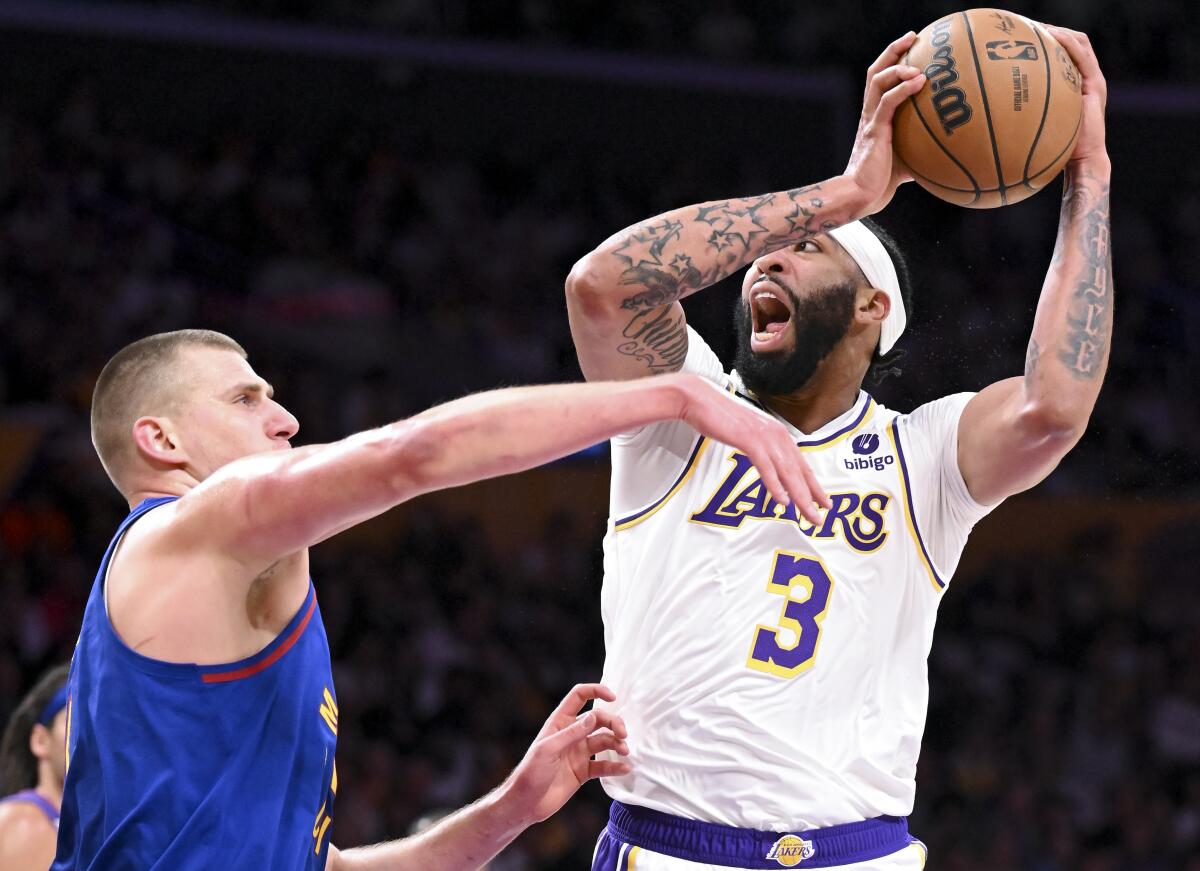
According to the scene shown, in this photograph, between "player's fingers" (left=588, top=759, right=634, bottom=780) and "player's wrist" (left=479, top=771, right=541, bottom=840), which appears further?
"player's wrist" (left=479, top=771, right=541, bottom=840)

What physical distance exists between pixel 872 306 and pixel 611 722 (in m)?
1.27

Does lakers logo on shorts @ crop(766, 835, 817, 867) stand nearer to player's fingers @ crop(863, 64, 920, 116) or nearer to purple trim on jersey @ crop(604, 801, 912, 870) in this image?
purple trim on jersey @ crop(604, 801, 912, 870)

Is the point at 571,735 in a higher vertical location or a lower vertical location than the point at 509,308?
higher

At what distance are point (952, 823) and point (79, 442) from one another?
240 inches

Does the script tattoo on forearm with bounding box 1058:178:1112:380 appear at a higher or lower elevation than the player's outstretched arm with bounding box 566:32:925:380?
lower

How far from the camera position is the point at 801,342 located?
12.4 ft

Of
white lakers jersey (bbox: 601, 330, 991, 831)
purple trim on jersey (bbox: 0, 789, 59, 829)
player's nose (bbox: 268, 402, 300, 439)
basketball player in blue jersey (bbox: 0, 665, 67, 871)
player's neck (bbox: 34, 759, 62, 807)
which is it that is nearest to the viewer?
player's nose (bbox: 268, 402, 300, 439)

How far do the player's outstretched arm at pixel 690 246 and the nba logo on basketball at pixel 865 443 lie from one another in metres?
0.53

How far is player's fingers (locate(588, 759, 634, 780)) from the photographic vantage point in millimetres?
3590

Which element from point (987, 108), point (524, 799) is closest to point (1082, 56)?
point (987, 108)

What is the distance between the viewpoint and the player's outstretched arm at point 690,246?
3.51m

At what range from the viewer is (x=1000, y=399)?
3.69m

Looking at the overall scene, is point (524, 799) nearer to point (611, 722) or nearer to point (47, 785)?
point (611, 722)

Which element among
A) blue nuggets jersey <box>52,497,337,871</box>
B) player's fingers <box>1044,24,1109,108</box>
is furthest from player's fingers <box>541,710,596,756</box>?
player's fingers <box>1044,24,1109,108</box>
